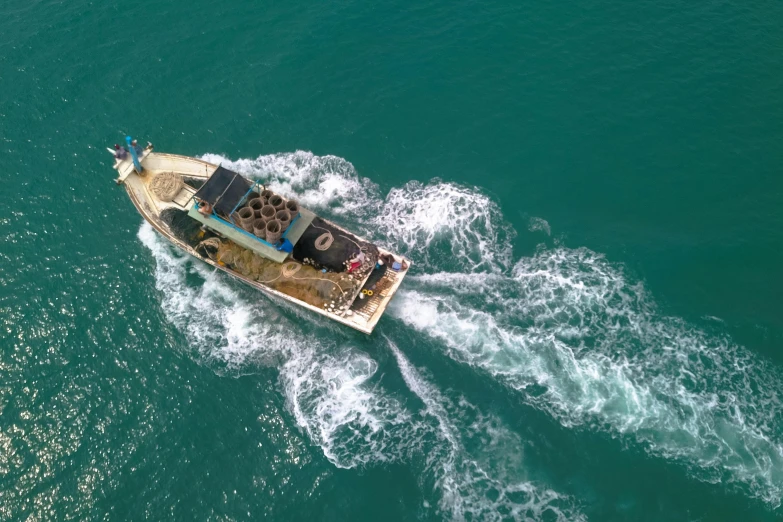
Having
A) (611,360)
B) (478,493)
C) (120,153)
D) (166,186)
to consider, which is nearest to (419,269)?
(611,360)

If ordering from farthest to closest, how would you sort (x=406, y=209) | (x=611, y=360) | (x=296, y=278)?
(x=406, y=209), (x=296, y=278), (x=611, y=360)

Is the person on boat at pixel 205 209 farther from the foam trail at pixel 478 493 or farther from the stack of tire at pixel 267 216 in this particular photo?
the foam trail at pixel 478 493

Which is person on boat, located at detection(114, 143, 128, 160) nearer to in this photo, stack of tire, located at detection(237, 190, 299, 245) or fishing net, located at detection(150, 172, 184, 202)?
fishing net, located at detection(150, 172, 184, 202)

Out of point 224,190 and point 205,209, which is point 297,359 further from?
point 224,190

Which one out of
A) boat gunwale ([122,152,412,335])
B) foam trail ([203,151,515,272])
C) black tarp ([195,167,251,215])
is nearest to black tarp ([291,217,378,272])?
boat gunwale ([122,152,412,335])

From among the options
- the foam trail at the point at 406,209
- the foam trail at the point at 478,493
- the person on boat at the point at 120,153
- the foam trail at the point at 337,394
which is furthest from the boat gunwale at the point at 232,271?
the foam trail at the point at 478,493
